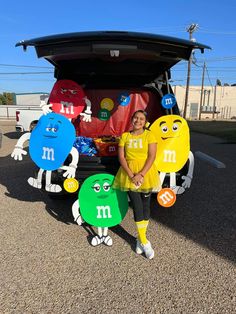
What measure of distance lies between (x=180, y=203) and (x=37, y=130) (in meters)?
2.55

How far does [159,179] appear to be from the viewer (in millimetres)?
3791

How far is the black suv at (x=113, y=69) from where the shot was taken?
3473 mm

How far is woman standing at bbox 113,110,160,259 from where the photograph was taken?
342 cm

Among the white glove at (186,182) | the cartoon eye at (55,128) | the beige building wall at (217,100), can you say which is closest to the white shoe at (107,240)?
the white glove at (186,182)

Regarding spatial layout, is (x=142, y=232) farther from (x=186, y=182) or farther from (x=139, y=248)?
(x=186, y=182)

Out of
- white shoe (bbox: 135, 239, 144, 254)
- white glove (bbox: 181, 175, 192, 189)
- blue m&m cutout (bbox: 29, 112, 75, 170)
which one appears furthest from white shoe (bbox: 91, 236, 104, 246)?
white glove (bbox: 181, 175, 192, 189)

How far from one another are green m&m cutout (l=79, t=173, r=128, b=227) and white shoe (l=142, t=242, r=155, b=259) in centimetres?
46

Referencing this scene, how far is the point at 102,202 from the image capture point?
377 cm

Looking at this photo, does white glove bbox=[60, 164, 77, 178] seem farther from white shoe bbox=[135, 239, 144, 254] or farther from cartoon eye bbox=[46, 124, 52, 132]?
white shoe bbox=[135, 239, 144, 254]

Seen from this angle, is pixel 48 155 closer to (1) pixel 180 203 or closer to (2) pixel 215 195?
(1) pixel 180 203

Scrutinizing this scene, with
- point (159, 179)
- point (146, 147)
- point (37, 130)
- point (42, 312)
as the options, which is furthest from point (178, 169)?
point (42, 312)

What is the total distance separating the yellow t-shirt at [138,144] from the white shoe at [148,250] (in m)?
0.95

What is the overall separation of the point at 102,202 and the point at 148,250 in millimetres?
775

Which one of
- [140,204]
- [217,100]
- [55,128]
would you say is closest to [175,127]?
[140,204]
